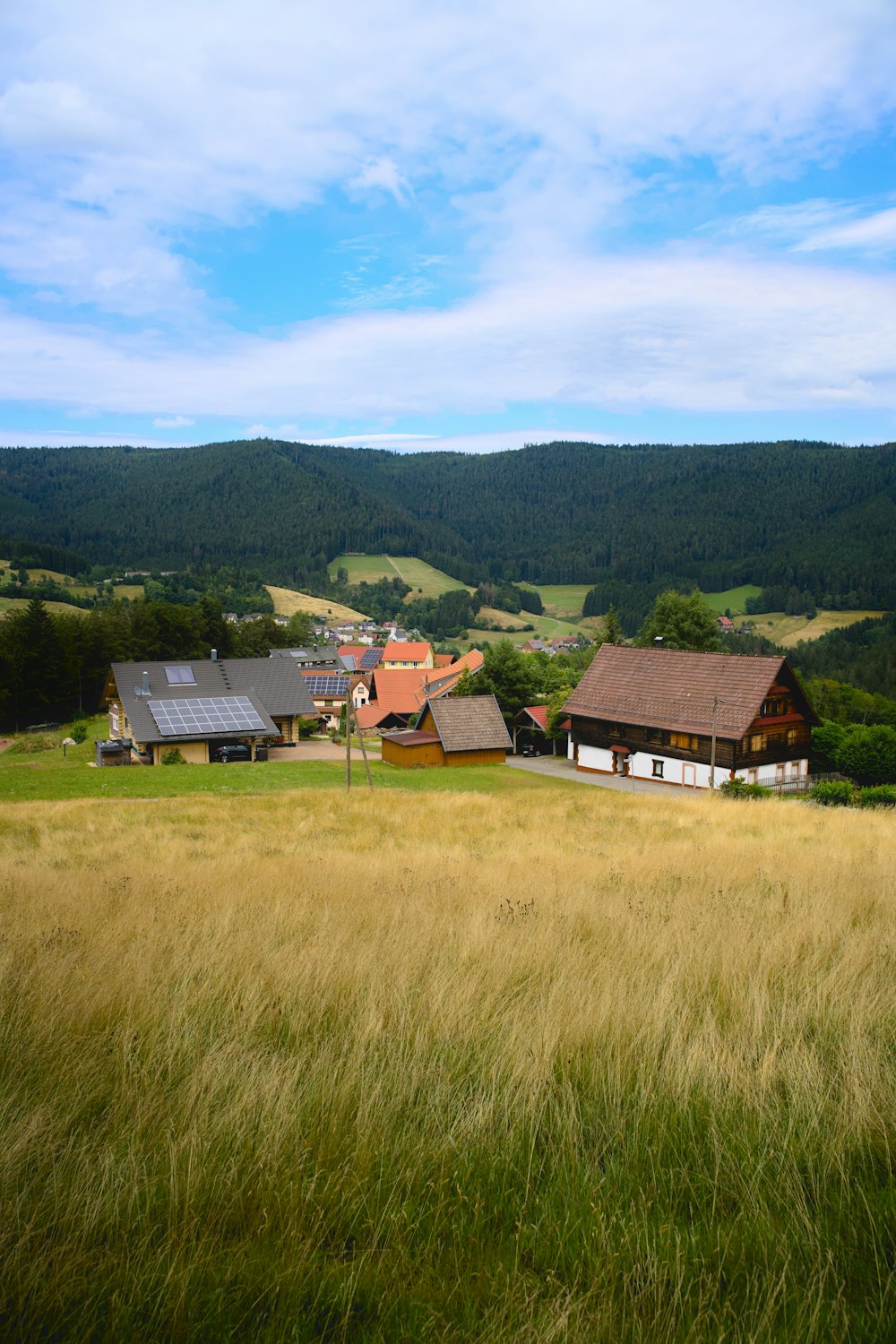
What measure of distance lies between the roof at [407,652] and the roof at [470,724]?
221ft

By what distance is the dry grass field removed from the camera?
1946 mm

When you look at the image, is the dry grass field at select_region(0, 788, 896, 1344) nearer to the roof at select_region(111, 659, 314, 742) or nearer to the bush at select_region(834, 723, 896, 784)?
the roof at select_region(111, 659, 314, 742)

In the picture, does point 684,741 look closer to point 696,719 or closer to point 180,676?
point 696,719

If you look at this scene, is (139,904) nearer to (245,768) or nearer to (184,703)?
(245,768)

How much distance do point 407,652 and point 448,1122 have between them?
114 m

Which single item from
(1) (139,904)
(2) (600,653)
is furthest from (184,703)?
(1) (139,904)

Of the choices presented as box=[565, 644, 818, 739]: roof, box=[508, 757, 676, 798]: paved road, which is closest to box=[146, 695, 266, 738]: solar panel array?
box=[508, 757, 676, 798]: paved road

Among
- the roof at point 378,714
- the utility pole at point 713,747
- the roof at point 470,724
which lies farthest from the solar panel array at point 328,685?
the utility pole at point 713,747

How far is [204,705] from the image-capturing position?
44.7 metres

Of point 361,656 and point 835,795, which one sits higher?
point 361,656

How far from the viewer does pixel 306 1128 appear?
107 inches

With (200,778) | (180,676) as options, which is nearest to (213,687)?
(180,676)

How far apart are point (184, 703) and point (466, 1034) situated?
43915mm

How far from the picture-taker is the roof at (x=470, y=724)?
46.1m
